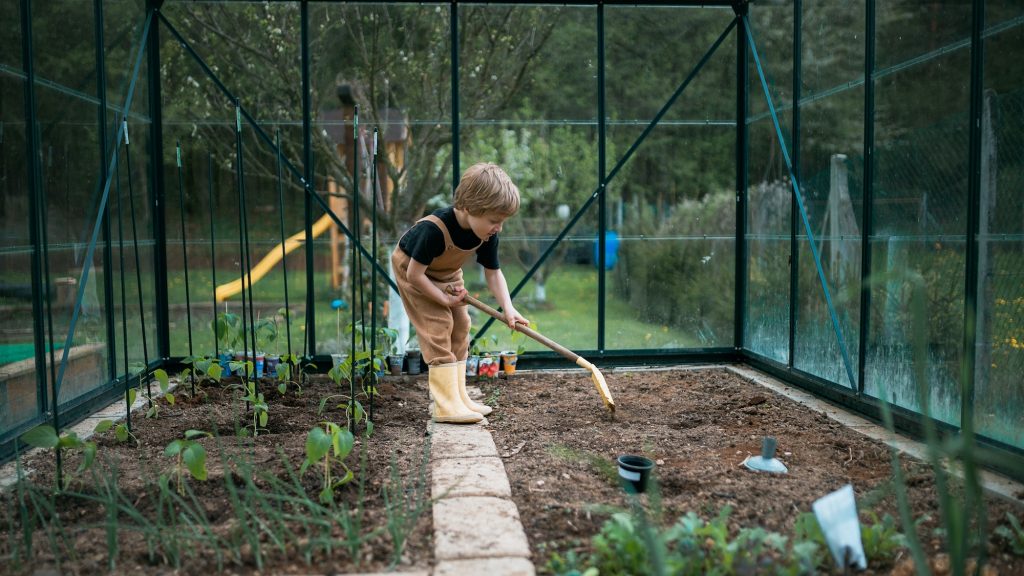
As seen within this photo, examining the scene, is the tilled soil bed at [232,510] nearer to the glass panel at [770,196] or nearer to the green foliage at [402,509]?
the green foliage at [402,509]

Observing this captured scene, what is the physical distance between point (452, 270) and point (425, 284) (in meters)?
0.31

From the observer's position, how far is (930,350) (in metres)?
3.52

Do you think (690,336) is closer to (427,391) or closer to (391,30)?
(427,391)

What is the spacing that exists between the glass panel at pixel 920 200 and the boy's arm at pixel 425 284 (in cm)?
190

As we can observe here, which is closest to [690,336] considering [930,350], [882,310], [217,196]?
[882,310]

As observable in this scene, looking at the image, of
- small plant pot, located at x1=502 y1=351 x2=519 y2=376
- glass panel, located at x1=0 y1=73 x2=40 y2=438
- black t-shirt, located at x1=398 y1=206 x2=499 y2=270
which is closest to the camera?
glass panel, located at x1=0 y1=73 x2=40 y2=438

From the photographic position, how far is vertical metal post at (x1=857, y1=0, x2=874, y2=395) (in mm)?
3961

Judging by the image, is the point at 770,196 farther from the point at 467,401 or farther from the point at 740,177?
the point at 467,401

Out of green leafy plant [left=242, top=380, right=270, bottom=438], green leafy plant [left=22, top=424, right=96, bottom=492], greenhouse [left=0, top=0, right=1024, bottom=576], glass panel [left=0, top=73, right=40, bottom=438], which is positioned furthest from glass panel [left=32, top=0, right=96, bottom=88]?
green leafy plant [left=22, top=424, right=96, bottom=492]

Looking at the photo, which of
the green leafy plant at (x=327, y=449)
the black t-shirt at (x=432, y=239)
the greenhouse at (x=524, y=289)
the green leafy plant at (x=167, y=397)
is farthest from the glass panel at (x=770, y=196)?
the green leafy plant at (x=167, y=397)

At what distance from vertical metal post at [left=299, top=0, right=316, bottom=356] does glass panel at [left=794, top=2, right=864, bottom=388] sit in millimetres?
3039

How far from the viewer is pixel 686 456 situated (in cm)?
323

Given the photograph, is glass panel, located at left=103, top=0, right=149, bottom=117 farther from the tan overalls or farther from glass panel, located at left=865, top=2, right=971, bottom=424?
glass panel, located at left=865, top=2, right=971, bottom=424

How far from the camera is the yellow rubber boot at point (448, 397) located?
380cm
